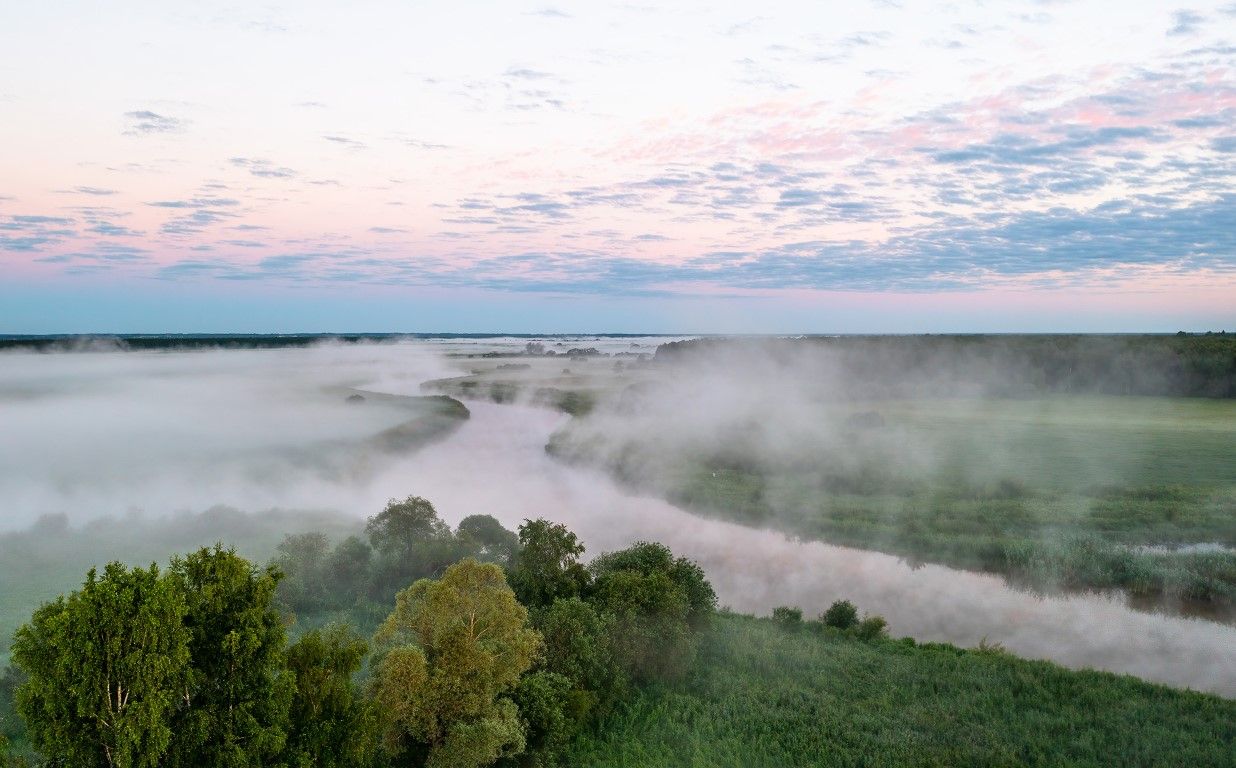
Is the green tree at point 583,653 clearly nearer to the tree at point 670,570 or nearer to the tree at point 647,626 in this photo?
the tree at point 647,626

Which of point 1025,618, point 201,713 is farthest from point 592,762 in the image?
point 1025,618

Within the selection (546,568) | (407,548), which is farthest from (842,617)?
(407,548)

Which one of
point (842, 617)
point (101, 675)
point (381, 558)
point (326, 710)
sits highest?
point (101, 675)

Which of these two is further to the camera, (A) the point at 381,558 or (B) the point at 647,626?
(A) the point at 381,558

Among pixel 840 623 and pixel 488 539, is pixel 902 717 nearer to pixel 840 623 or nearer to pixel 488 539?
pixel 840 623

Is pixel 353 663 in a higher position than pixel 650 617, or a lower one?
higher

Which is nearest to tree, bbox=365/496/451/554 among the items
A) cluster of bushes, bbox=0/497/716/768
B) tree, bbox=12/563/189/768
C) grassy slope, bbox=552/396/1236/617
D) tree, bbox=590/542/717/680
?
cluster of bushes, bbox=0/497/716/768

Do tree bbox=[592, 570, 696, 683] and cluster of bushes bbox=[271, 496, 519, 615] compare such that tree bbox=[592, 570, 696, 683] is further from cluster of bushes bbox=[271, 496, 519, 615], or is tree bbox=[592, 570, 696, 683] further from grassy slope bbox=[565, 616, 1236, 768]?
cluster of bushes bbox=[271, 496, 519, 615]

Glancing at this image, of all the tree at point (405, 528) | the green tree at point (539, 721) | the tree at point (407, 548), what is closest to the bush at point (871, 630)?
the green tree at point (539, 721)
